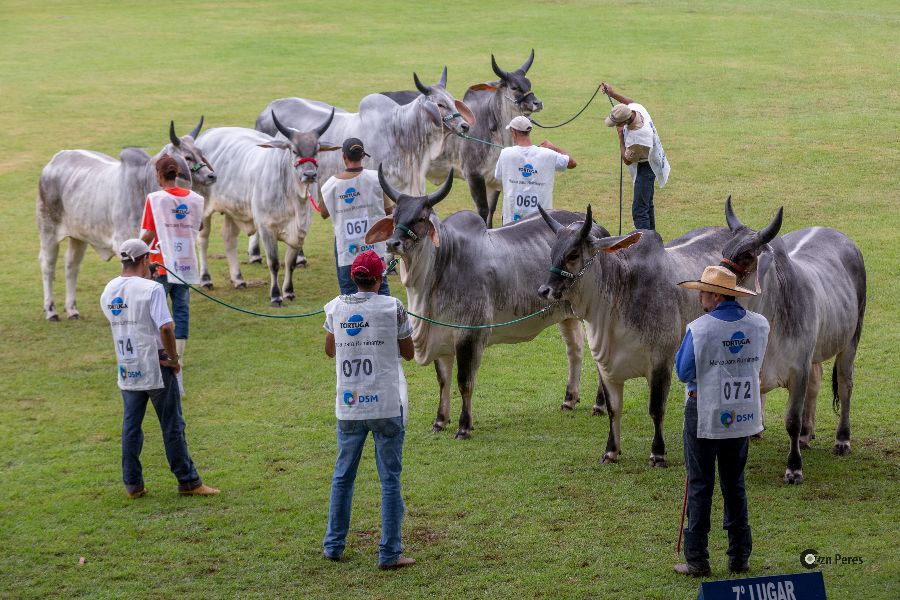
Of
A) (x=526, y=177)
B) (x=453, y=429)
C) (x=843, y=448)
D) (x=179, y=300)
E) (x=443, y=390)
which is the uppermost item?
(x=526, y=177)

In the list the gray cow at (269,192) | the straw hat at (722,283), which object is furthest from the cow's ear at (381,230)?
the gray cow at (269,192)

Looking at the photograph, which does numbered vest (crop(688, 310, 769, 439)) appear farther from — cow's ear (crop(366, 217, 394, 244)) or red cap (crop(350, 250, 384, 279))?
cow's ear (crop(366, 217, 394, 244))

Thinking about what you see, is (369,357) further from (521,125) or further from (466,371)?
(521,125)

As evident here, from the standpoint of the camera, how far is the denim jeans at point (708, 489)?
717cm

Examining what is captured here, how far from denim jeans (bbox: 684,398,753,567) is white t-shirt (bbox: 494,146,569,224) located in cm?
488

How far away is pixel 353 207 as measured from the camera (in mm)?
11523

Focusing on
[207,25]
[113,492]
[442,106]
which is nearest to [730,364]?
[113,492]

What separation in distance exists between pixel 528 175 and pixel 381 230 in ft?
8.67

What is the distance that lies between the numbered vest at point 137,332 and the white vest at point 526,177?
4.41m

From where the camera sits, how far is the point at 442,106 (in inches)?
585

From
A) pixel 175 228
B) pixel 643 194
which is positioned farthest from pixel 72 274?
pixel 643 194

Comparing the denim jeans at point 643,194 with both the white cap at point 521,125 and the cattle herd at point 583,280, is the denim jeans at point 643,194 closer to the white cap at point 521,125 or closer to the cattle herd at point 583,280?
the white cap at point 521,125

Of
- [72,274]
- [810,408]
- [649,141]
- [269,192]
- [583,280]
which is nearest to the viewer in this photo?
[583,280]

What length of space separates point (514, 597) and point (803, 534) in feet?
6.56
